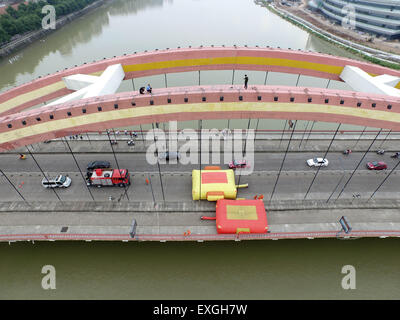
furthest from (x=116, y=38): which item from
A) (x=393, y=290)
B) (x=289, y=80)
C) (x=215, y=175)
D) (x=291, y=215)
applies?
(x=393, y=290)

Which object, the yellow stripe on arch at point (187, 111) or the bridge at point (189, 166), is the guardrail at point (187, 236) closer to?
the bridge at point (189, 166)

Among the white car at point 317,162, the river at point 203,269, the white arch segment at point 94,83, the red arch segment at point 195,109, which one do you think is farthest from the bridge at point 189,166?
the river at point 203,269

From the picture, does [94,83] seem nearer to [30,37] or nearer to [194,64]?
[194,64]

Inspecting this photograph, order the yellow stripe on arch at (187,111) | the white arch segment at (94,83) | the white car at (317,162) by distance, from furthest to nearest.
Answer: the white car at (317,162)
the white arch segment at (94,83)
the yellow stripe on arch at (187,111)

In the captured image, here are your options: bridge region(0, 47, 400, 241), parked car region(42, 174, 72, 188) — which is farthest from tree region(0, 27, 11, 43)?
parked car region(42, 174, 72, 188)

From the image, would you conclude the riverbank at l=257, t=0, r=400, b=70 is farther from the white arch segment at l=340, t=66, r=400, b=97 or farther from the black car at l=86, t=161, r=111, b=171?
the black car at l=86, t=161, r=111, b=171

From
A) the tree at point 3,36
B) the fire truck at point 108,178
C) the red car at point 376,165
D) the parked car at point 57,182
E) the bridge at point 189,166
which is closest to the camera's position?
the bridge at point 189,166

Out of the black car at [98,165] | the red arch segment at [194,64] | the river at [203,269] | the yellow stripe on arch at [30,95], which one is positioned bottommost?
the river at [203,269]

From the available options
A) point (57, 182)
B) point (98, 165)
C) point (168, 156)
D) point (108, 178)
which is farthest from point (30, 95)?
point (168, 156)
